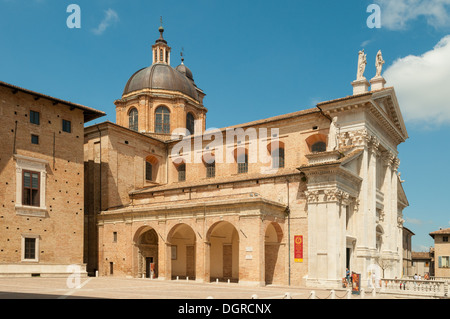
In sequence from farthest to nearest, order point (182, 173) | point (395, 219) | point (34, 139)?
point (182, 173) < point (395, 219) < point (34, 139)

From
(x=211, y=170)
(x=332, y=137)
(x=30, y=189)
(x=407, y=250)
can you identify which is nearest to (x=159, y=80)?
(x=211, y=170)

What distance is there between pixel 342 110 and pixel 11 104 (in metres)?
19.9

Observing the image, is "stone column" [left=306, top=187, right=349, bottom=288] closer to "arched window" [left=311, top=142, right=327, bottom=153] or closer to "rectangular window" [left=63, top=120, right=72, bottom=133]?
"arched window" [left=311, top=142, right=327, bottom=153]

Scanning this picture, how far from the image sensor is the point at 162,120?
43.4 metres

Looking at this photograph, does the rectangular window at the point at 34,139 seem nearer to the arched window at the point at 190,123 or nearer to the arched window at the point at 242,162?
the arched window at the point at 242,162

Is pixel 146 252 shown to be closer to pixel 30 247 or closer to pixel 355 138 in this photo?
pixel 30 247

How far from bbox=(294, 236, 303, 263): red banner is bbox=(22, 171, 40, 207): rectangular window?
51.4ft

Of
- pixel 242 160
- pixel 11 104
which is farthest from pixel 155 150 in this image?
pixel 11 104

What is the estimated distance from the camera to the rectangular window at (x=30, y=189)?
27.8 m

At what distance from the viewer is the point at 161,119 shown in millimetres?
43438

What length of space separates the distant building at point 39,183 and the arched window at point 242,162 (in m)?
10.9

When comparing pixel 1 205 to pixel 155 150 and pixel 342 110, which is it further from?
pixel 342 110

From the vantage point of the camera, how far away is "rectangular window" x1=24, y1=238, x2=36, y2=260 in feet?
89.9

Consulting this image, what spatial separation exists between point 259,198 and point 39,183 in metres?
13.5
